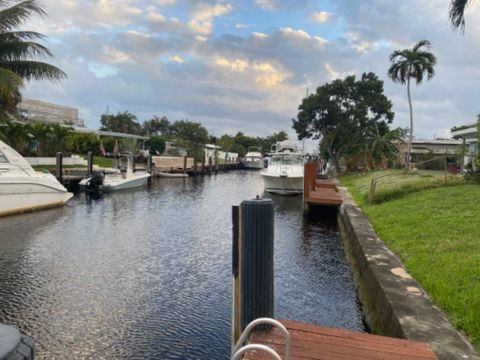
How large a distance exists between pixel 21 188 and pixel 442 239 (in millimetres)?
15393

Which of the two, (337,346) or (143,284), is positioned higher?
(337,346)

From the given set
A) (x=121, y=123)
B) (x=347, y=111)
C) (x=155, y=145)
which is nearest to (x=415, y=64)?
(x=347, y=111)

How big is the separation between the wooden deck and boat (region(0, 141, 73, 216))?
600 inches

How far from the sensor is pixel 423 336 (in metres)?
4.68

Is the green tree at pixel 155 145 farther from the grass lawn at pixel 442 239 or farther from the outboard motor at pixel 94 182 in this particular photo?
the grass lawn at pixel 442 239

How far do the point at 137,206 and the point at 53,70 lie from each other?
8.27 meters

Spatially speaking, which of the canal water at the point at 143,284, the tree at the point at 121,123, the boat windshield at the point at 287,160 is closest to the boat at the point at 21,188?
the canal water at the point at 143,284

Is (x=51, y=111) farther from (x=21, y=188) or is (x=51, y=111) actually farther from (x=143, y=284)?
(x=143, y=284)

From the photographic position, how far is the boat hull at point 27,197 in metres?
16.7

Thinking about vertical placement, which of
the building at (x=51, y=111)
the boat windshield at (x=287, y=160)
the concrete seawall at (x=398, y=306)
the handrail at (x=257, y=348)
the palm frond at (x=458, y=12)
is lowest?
the concrete seawall at (x=398, y=306)

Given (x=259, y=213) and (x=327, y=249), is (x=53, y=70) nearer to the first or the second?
(x=327, y=249)

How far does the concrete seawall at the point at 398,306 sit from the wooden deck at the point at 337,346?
306 mm

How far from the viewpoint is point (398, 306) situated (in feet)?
18.2

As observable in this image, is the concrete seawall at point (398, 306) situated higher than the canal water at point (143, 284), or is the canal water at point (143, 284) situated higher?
the concrete seawall at point (398, 306)
